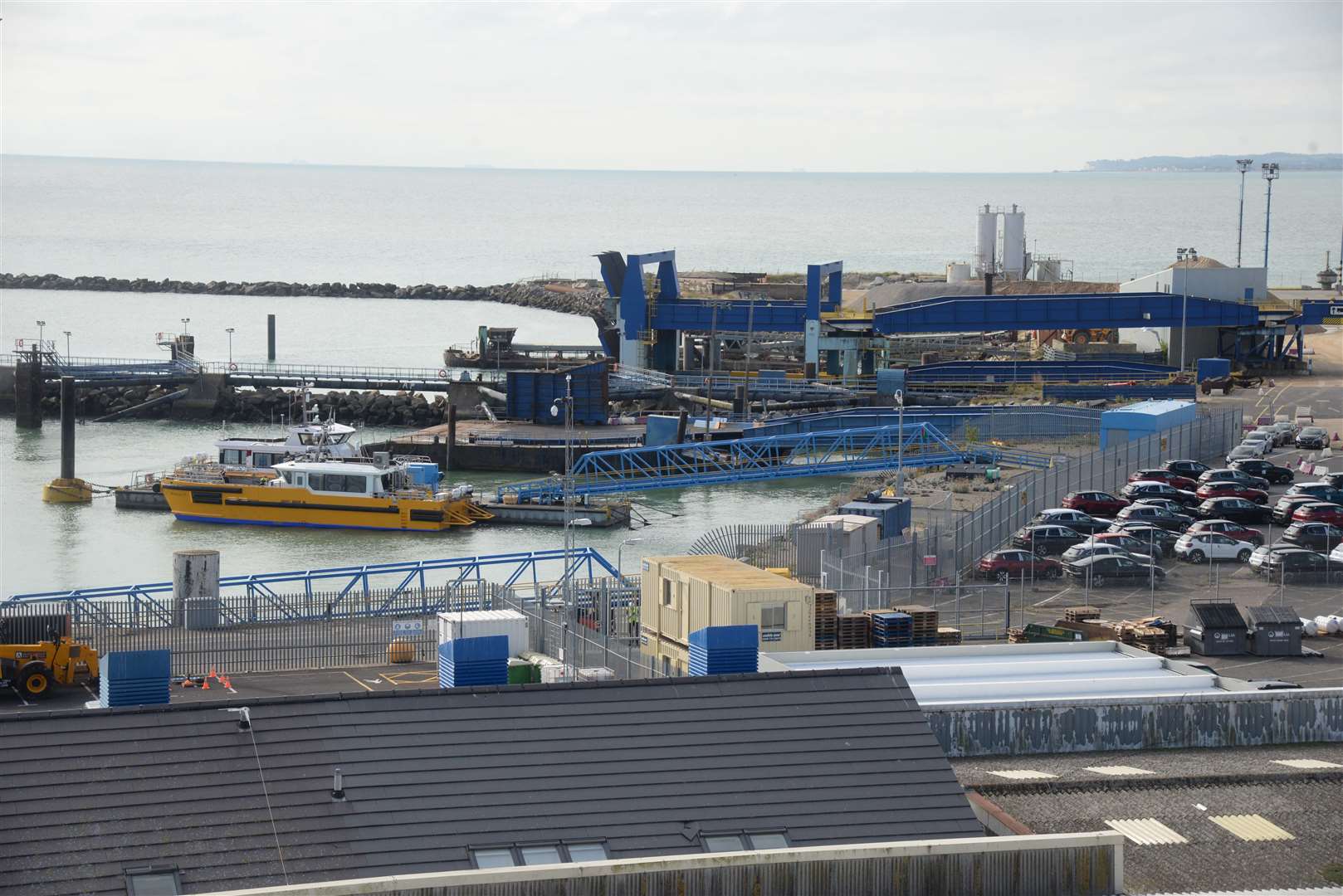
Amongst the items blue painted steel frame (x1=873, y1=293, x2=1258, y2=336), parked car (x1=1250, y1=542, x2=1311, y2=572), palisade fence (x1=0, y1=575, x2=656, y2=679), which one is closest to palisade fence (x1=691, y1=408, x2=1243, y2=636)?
palisade fence (x1=0, y1=575, x2=656, y2=679)

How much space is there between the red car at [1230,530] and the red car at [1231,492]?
4.25m

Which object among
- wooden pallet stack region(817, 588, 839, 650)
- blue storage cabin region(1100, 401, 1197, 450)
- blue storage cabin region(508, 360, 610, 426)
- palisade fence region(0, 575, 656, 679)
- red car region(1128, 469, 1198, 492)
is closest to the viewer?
palisade fence region(0, 575, 656, 679)

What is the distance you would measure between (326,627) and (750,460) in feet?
113

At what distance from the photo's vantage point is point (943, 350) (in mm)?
92125

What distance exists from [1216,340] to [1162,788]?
69019 millimetres

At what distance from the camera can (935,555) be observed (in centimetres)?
4031

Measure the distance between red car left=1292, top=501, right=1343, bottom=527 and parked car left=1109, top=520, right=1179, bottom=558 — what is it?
4.51 metres

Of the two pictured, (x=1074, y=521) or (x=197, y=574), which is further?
(x=1074, y=521)

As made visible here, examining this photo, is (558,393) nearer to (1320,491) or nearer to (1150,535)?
(1320,491)

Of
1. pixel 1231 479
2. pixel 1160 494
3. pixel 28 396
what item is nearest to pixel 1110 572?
pixel 1160 494

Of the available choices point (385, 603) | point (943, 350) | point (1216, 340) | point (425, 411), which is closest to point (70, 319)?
point (425, 411)

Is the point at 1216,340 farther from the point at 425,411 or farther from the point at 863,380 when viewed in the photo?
the point at 425,411

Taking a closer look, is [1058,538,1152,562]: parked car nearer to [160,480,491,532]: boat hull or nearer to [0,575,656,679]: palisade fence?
[0,575,656,679]: palisade fence

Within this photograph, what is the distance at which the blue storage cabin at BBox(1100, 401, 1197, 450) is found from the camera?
62.7 meters
